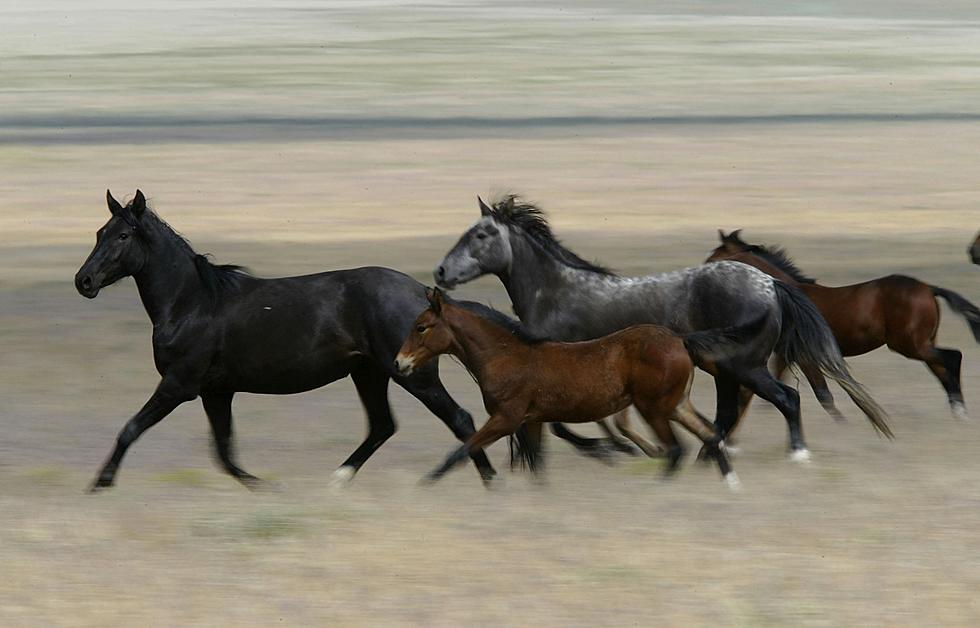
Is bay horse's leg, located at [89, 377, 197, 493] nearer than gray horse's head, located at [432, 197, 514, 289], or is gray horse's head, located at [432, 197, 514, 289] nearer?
bay horse's leg, located at [89, 377, 197, 493]

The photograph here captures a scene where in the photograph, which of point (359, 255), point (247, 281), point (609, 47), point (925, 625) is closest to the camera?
point (925, 625)

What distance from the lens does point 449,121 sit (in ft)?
112

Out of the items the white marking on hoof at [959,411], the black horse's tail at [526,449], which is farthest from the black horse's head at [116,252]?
the white marking on hoof at [959,411]

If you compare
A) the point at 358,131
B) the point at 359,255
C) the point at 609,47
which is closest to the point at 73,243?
the point at 359,255

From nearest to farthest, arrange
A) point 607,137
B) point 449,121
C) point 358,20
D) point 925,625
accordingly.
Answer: point 925,625 → point 607,137 → point 449,121 → point 358,20

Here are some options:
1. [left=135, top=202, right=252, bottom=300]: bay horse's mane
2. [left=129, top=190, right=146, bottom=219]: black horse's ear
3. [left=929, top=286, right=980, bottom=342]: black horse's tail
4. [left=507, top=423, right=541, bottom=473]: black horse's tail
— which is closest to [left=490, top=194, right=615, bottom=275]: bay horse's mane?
[left=507, top=423, right=541, bottom=473]: black horse's tail

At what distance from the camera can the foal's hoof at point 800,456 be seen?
9492 mm

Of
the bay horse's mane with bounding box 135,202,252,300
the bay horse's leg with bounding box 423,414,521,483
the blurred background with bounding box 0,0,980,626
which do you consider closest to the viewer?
the blurred background with bounding box 0,0,980,626

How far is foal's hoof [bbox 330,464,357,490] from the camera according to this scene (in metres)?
8.99

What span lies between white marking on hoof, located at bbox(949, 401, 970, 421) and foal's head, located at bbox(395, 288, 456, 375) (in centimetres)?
361

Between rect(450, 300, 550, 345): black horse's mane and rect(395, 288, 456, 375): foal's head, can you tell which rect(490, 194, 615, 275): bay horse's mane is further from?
rect(395, 288, 456, 375): foal's head

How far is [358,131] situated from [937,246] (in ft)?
50.8

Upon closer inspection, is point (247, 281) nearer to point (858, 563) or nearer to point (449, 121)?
point (858, 563)

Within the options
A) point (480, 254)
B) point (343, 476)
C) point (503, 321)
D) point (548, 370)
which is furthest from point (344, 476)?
point (480, 254)
